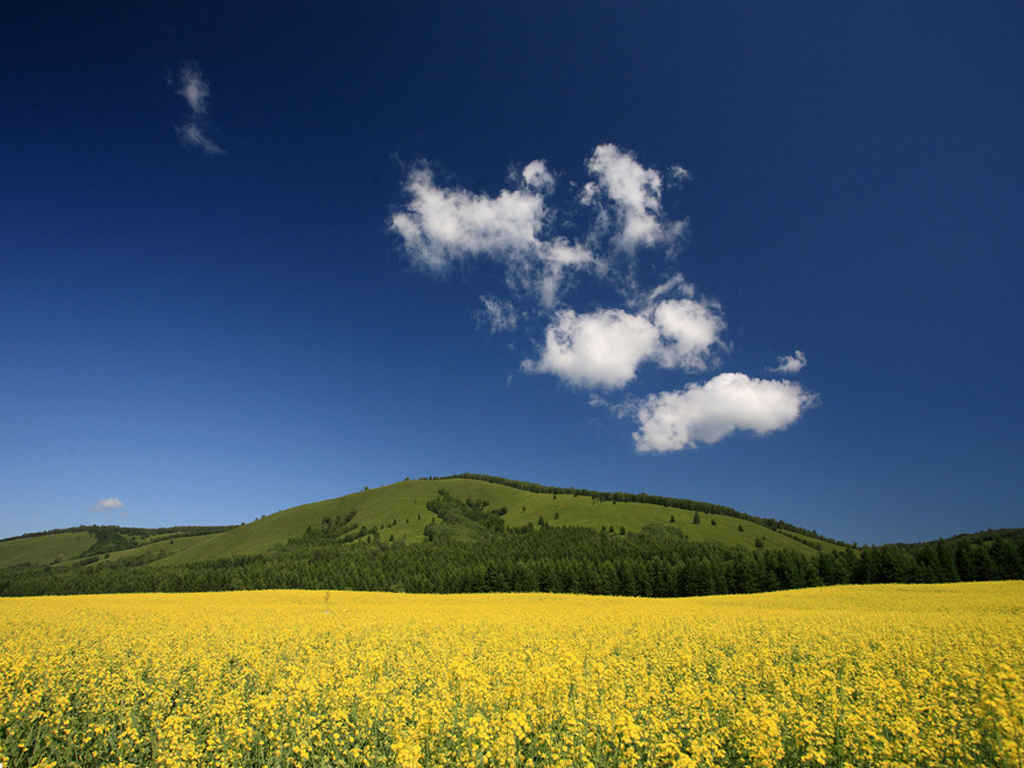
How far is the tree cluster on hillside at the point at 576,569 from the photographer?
231ft

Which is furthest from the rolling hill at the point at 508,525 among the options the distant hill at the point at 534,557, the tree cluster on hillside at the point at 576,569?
the tree cluster on hillside at the point at 576,569

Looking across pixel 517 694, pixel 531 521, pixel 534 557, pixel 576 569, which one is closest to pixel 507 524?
pixel 531 521

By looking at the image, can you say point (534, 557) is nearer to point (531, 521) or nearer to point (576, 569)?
point (576, 569)

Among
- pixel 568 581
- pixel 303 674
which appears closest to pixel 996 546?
pixel 568 581

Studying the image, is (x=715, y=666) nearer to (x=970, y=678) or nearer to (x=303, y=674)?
(x=970, y=678)

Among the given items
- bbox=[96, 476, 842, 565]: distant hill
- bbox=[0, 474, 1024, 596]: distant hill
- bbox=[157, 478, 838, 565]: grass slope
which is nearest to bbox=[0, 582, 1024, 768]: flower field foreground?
bbox=[0, 474, 1024, 596]: distant hill

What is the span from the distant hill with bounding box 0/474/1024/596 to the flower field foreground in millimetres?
66252

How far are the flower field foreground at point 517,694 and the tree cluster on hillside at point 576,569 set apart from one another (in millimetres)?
64853

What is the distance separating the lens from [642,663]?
12.4 metres

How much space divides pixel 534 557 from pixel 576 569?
35.1m

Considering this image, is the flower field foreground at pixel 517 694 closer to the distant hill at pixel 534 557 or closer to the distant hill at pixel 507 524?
the distant hill at pixel 534 557

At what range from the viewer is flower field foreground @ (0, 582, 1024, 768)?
711cm

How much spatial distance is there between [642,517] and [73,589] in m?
165

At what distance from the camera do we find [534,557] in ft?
386
